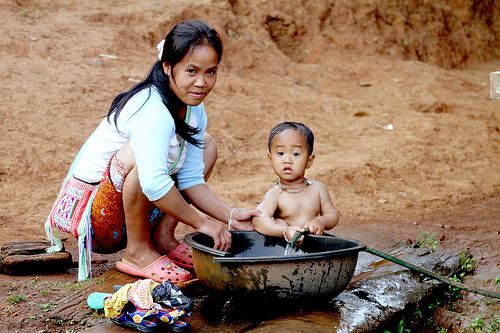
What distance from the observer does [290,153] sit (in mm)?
3391

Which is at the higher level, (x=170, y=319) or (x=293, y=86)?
(x=293, y=86)

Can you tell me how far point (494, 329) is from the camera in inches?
130

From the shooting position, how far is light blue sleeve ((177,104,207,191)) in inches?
135

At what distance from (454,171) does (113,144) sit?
3671 mm

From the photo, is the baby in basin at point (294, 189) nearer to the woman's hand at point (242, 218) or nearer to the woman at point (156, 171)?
the woman's hand at point (242, 218)

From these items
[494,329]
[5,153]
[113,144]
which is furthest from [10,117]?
[494,329]

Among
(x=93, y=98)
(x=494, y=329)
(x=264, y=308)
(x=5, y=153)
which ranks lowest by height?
(x=494, y=329)

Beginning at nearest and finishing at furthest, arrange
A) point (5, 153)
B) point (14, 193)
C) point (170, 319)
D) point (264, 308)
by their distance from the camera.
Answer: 1. point (170, 319)
2. point (264, 308)
3. point (14, 193)
4. point (5, 153)

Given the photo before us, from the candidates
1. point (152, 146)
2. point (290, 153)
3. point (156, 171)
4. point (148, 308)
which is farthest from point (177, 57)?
Answer: point (148, 308)

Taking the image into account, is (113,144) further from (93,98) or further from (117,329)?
(93,98)

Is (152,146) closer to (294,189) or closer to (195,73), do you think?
(195,73)

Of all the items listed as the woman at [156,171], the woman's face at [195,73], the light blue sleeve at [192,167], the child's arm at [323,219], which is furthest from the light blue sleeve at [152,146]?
the child's arm at [323,219]

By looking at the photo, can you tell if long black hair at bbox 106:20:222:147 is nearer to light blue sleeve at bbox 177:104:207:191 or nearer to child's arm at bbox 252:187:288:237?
light blue sleeve at bbox 177:104:207:191

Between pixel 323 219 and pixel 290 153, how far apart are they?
343mm
